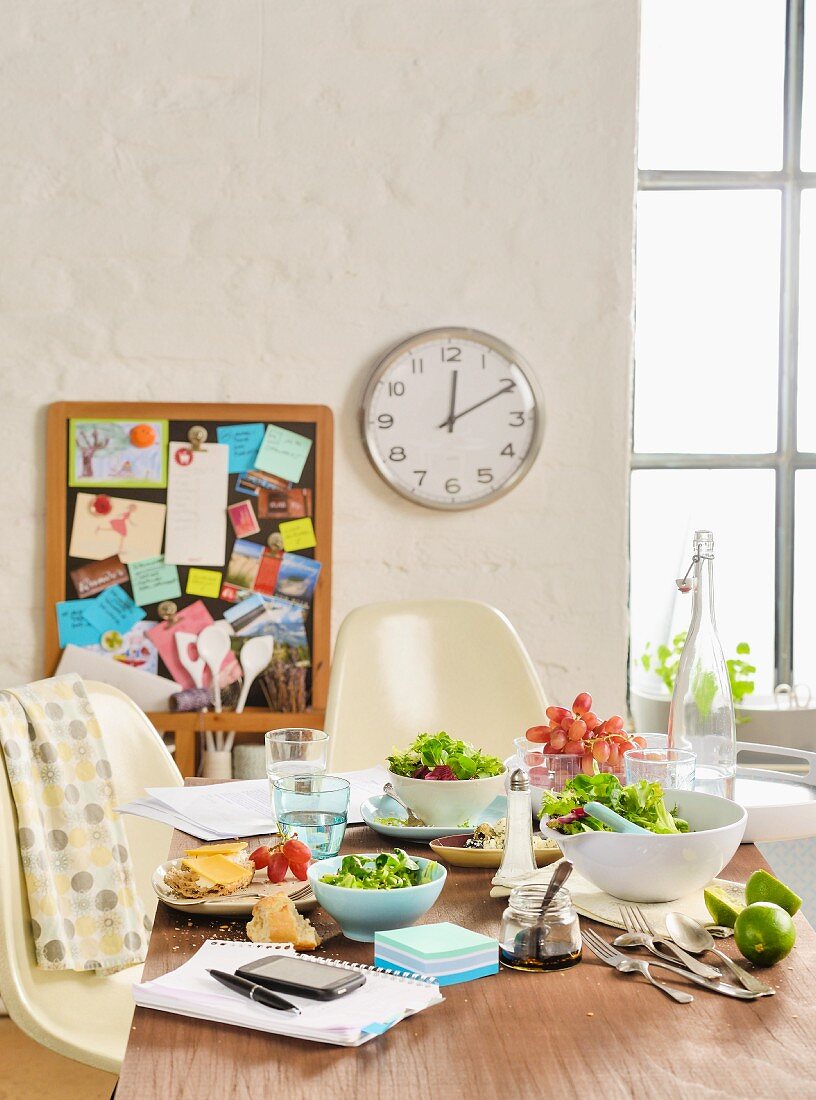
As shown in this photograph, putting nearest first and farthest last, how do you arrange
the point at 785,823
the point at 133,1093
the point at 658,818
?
the point at 133,1093
the point at 658,818
the point at 785,823

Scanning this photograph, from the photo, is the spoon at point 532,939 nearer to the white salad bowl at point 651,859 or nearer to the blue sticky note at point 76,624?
the white salad bowl at point 651,859

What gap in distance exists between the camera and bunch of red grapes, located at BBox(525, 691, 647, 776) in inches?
52.9

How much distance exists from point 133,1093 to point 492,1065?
25 cm

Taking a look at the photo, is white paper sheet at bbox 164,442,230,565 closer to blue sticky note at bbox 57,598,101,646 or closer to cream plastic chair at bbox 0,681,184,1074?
blue sticky note at bbox 57,598,101,646

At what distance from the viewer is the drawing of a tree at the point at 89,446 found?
2730 millimetres

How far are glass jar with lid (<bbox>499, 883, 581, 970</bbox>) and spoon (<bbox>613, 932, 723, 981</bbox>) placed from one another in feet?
0.20

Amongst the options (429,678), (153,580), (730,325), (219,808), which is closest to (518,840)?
(219,808)

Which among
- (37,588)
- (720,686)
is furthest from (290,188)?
(720,686)

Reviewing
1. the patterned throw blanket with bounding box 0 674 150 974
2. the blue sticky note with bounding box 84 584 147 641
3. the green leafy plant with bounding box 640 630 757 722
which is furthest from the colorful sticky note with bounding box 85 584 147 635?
the green leafy plant with bounding box 640 630 757 722

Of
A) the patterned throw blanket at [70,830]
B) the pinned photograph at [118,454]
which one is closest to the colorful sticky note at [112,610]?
the pinned photograph at [118,454]

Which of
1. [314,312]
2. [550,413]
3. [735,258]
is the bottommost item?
[550,413]

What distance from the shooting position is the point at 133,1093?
772mm

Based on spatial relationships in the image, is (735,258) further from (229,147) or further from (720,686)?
(720,686)

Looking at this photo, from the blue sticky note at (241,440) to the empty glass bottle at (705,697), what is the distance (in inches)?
61.0
